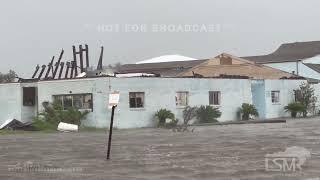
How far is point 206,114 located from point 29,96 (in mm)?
11518

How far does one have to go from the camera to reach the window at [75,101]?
36.9 metres

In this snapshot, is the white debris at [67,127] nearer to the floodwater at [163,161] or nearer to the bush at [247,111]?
the floodwater at [163,161]

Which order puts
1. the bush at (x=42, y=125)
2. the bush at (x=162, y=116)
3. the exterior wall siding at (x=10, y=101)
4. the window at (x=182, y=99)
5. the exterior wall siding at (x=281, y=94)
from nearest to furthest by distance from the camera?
the bush at (x=42, y=125) → the bush at (x=162, y=116) → the window at (x=182, y=99) → the exterior wall siding at (x=10, y=101) → the exterior wall siding at (x=281, y=94)

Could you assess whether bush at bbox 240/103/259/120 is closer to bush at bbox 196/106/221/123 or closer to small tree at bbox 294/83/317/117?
bush at bbox 196/106/221/123

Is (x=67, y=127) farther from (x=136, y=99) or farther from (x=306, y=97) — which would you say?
(x=306, y=97)

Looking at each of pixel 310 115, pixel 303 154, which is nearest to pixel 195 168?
pixel 303 154

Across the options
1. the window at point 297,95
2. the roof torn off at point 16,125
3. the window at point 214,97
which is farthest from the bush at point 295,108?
the roof torn off at point 16,125

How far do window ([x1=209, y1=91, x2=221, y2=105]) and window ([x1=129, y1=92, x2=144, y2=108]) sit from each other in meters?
6.44

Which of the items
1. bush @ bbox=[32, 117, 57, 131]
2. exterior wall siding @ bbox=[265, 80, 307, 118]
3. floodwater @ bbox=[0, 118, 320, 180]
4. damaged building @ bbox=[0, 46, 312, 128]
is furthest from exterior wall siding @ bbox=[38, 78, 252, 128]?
floodwater @ bbox=[0, 118, 320, 180]

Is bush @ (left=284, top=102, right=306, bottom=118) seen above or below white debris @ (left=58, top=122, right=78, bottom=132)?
above

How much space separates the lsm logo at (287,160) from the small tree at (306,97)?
105 ft

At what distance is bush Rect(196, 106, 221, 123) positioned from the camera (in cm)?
4084

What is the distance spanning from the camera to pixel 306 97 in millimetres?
49750

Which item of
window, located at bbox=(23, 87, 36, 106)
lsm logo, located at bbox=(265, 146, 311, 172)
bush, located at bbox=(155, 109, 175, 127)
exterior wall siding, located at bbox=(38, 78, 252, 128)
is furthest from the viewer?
window, located at bbox=(23, 87, 36, 106)
